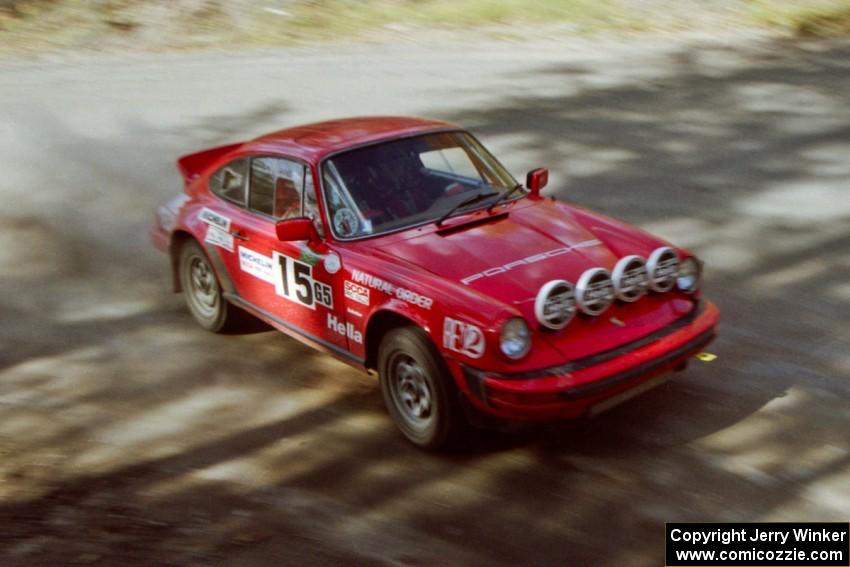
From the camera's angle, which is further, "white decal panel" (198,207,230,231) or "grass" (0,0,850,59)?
"grass" (0,0,850,59)

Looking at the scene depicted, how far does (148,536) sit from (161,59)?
1290 cm

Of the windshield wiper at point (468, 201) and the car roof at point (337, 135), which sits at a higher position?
the car roof at point (337, 135)

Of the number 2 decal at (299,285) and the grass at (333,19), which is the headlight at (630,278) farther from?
the grass at (333,19)

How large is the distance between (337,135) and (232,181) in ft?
3.37

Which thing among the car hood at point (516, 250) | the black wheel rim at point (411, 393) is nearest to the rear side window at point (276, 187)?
the car hood at point (516, 250)

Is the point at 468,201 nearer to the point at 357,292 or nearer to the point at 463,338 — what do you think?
the point at 357,292

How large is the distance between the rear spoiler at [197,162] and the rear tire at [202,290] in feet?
2.22

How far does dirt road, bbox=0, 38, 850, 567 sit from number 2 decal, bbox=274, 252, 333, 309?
63cm

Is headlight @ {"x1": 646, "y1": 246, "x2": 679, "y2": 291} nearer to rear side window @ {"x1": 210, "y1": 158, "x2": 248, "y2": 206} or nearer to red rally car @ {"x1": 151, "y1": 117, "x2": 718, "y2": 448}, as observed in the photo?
red rally car @ {"x1": 151, "y1": 117, "x2": 718, "y2": 448}

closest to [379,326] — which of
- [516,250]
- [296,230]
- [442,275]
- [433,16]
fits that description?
[442,275]

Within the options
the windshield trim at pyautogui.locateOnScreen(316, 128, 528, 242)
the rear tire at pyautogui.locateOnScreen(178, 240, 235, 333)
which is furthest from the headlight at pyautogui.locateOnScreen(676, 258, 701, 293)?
the rear tire at pyautogui.locateOnScreen(178, 240, 235, 333)

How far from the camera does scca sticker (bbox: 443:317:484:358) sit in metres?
4.98

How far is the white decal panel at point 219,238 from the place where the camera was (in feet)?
22.5

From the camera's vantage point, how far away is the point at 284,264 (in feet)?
20.6
